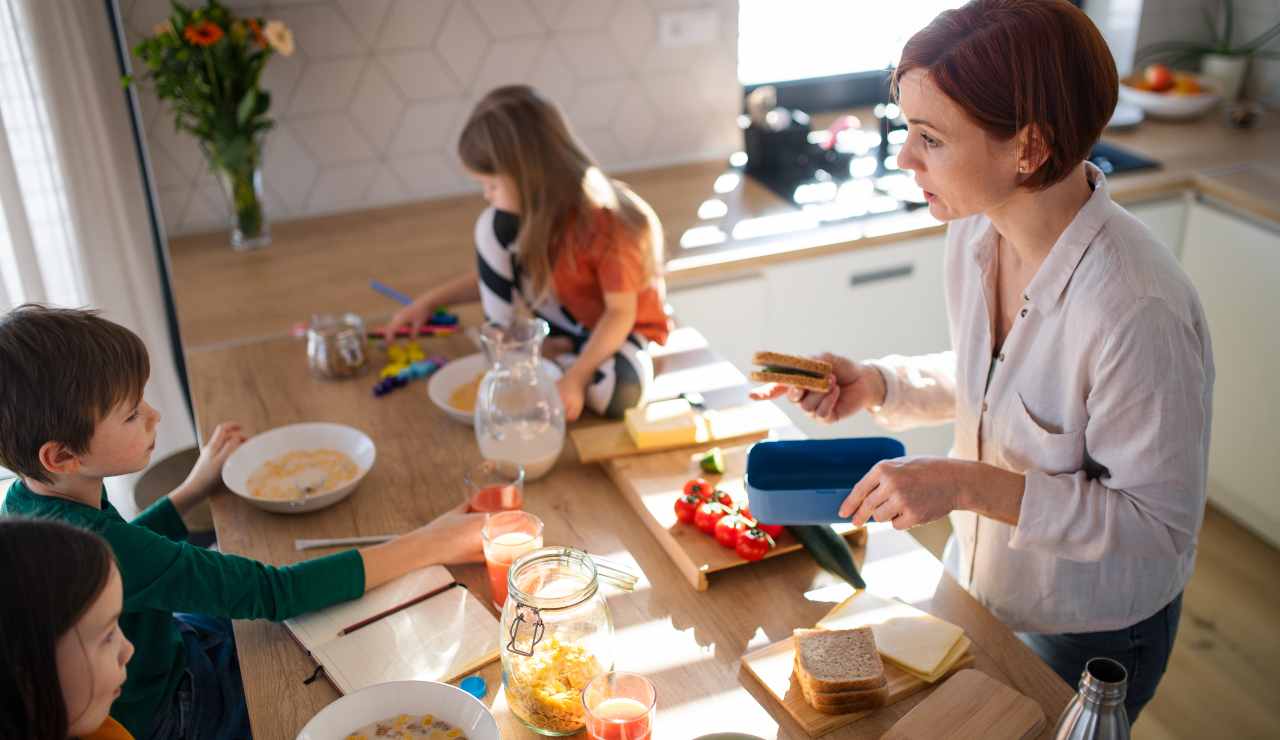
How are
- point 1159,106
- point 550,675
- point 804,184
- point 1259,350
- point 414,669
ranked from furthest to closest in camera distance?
point 1159,106
point 804,184
point 1259,350
point 414,669
point 550,675

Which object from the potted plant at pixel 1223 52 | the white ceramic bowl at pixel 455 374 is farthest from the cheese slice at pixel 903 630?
the potted plant at pixel 1223 52

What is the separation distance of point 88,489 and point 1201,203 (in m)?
2.61

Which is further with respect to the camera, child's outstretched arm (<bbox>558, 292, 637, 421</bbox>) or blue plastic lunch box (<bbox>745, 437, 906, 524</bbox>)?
child's outstretched arm (<bbox>558, 292, 637, 421</bbox>)

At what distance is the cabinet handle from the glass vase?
1.43 m

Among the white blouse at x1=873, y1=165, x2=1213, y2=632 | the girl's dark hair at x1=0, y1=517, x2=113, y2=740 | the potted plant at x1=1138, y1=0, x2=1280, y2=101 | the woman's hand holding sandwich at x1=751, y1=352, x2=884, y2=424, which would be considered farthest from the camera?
the potted plant at x1=1138, y1=0, x2=1280, y2=101

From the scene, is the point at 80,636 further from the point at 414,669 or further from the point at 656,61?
the point at 656,61

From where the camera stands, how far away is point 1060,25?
4.00 feet

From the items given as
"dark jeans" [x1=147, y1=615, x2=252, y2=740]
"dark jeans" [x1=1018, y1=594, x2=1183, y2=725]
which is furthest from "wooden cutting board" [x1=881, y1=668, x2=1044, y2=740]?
"dark jeans" [x1=147, y1=615, x2=252, y2=740]

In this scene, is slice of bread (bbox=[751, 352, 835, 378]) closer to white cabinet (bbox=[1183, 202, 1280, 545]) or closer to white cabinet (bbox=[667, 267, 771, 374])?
white cabinet (bbox=[667, 267, 771, 374])

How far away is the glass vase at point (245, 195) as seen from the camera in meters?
2.49

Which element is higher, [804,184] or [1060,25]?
[1060,25]

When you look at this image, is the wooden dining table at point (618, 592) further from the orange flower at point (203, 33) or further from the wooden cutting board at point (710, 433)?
the orange flower at point (203, 33)

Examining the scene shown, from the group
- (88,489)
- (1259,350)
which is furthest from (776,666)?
(1259,350)

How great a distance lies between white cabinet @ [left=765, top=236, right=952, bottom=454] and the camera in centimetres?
259
